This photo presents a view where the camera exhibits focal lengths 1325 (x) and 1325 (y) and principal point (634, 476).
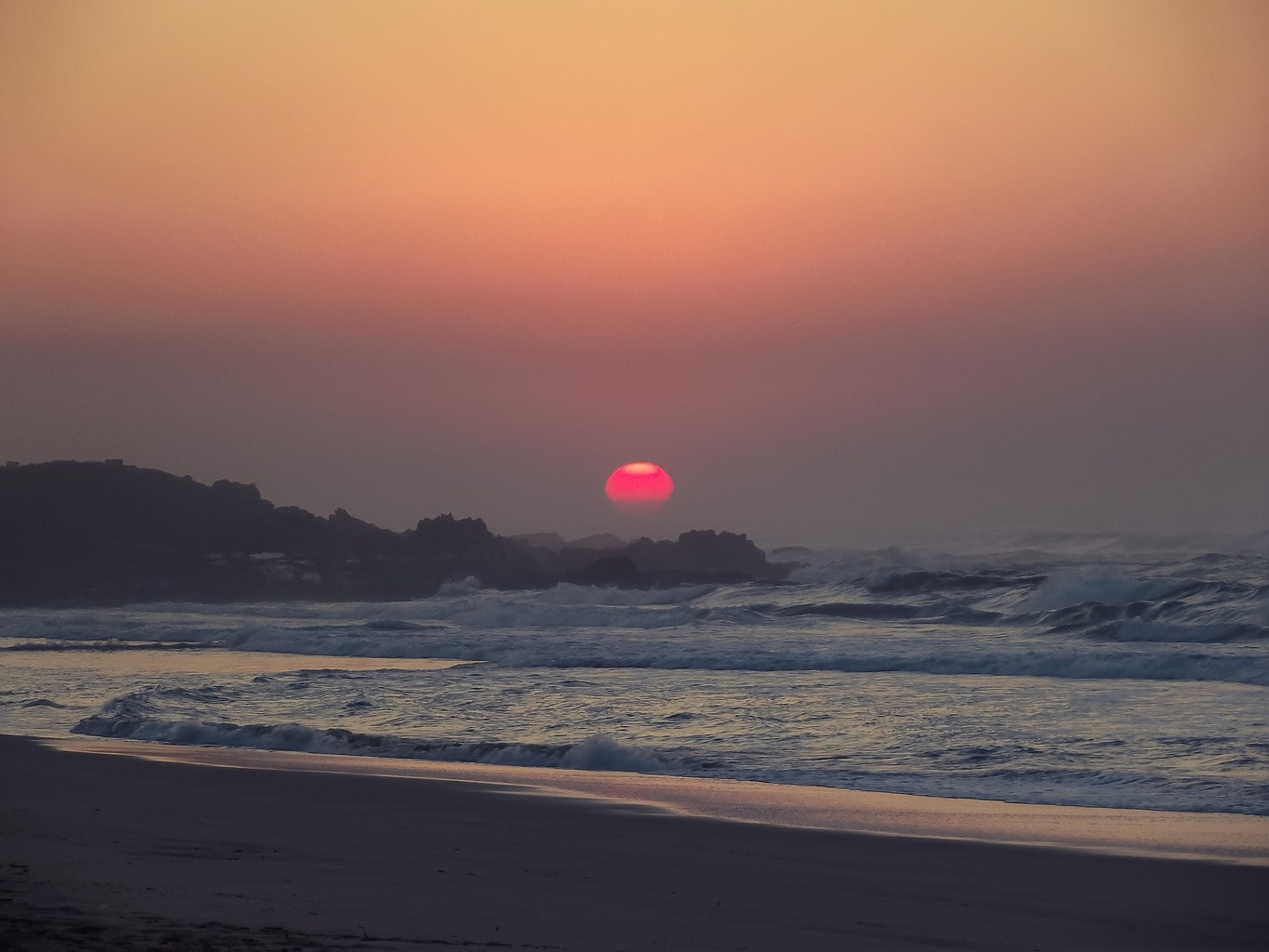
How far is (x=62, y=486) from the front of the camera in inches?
3083

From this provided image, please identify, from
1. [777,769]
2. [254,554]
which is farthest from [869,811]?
[254,554]

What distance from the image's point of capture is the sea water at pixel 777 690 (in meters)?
11.2

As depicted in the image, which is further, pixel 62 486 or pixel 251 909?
pixel 62 486

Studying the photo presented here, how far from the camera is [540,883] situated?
6.57 meters

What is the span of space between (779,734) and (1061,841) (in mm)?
5108

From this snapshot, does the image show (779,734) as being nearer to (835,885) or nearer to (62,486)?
(835,885)

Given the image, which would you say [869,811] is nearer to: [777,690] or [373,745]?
[373,745]

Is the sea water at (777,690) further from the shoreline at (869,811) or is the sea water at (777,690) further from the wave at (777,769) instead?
the shoreline at (869,811)

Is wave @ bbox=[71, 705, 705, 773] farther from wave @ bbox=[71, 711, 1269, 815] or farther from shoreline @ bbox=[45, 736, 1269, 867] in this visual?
shoreline @ bbox=[45, 736, 1269, 867]

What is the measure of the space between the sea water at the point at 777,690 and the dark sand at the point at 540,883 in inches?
98.2

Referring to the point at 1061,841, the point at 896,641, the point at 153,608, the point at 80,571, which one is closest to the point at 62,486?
the point at 80,571

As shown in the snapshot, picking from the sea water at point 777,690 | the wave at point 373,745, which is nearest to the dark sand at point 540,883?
the wave at point 373,745

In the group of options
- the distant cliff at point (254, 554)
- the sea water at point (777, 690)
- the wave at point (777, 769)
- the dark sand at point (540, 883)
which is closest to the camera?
the dark sand at point (540, 883)

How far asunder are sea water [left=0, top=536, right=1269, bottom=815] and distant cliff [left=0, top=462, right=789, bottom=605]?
26725 mm
